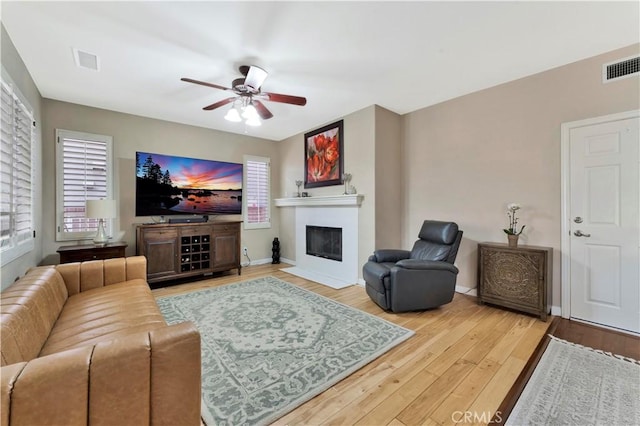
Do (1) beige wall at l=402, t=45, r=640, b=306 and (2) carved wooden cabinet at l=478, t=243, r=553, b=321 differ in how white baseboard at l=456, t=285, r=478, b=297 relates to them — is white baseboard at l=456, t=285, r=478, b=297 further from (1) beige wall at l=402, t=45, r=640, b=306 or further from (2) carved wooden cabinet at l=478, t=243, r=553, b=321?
(2) carved wooden cabinet at l=478, t=243, r=553, b=321

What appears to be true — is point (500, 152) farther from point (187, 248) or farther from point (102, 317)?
point (187, 248)

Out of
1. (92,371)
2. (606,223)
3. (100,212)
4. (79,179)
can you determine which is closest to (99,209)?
(100,212)

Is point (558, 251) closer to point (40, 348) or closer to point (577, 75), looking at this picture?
point (577, 75)

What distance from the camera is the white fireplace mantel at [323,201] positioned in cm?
416

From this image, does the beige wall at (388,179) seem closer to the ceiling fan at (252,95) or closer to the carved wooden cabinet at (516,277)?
the carved wooden cabinet at (516,277)

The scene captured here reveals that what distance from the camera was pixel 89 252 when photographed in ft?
11.1

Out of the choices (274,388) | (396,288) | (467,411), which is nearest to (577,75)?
(396,288)

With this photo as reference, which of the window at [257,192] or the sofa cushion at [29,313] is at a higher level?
the window at [257,192]

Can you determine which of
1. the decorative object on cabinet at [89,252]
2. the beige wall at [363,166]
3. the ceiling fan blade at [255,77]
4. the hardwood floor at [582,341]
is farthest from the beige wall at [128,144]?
the hardwood floor at [582,341]

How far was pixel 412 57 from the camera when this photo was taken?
273cm

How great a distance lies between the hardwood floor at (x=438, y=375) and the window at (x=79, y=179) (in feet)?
12.9

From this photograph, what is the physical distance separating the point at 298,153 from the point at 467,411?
4.69 m

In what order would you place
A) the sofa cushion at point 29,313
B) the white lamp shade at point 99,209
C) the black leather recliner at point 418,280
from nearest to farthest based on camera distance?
1. the sofa cushion at point 29,313
2. the black leather recliner at point 418,280
3. the white lamp shade at point 99,209

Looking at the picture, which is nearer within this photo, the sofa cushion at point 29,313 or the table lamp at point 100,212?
the sofa cushion at point 29,313
